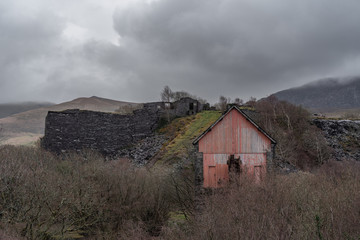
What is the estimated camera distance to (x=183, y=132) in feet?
103

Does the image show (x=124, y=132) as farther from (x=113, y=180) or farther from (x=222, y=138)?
(x=222, y=138)

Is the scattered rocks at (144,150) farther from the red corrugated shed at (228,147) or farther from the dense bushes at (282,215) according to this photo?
the dense bushes at (282,215)

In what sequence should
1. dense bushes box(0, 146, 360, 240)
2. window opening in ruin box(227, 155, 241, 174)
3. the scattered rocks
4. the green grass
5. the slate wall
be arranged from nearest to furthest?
1. dense bushes box(0, 146, 360, 240)
2. window opening in ruin box(227, 155, 241, 174)
3. the green grass
4. the scattered rocks
5. the slate wall

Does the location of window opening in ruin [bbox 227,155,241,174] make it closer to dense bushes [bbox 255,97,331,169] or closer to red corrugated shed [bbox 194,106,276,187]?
red corrugated shed [bbox 194,106,276,187]

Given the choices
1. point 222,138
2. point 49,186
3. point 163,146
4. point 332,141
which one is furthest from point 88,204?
point 332,141

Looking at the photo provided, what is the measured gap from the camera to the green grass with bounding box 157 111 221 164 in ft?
85.9

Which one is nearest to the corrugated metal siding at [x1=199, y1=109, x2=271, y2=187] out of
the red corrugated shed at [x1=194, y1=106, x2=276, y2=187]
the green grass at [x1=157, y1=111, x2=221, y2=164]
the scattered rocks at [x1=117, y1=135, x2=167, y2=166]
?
the red corrugated shed at [x1=194, y1=106, x2=276, y2=187]

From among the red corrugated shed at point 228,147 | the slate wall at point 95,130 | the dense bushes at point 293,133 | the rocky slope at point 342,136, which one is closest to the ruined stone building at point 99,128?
the slate wall at point 95,130

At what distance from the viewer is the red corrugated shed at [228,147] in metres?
16.8

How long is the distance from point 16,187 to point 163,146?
17.7m

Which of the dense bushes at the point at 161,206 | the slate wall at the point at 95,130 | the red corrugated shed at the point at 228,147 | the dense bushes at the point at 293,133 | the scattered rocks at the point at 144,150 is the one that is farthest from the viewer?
the dense bushes at the point at 293,133

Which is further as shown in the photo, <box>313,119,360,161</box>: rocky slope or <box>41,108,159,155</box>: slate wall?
<box>313,119,360,161</box>: rocky slope

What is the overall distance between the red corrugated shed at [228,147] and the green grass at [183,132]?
8.57 meters

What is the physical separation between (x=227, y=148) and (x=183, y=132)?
48.5ft
